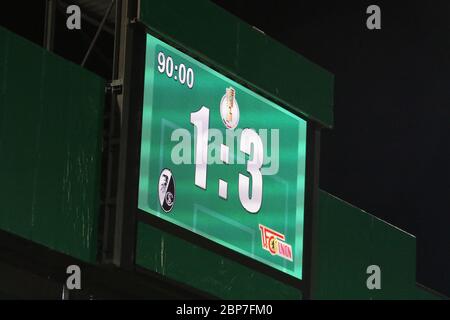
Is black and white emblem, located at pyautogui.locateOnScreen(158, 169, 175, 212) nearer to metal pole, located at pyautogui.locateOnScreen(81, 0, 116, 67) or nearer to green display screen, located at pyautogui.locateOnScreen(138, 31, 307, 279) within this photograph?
green display screen, located at pyautogui.locateOnScreen(138, 31, 307, 279)

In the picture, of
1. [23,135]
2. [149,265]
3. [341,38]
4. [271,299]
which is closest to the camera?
[23,135]

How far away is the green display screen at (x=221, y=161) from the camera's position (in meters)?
14.6

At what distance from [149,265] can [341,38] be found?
1207 cm

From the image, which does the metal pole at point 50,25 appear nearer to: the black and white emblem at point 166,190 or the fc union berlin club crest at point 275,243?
the black and white emblem at point 166,190

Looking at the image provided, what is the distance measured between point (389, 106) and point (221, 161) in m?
10.9

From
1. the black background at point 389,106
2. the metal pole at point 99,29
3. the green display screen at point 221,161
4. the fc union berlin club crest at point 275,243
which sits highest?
the black background at point 389,106

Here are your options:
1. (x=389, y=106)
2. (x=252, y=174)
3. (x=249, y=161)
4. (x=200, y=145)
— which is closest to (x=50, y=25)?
(x=200, y=145)

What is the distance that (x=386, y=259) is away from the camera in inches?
782

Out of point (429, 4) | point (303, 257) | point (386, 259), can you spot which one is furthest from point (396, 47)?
point (303, 257)

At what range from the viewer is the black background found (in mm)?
25656

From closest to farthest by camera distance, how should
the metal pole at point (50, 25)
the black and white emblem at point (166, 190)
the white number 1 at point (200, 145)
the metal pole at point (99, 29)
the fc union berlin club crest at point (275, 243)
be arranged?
the black and white emblem at point (166, 190) → the metal pole at point (99, 29) → the white number 1 at point (200, 145) → the metal pole at point (50, 25) → the fc union berlin club crest at point (275, 243)

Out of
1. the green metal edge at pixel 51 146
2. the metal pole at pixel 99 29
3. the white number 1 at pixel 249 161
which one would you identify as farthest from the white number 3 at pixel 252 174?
the green metal edge at pixel 51 146

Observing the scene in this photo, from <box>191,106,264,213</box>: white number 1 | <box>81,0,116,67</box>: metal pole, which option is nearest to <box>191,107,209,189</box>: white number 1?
<box>191,106,264,213</box>: white number 1
